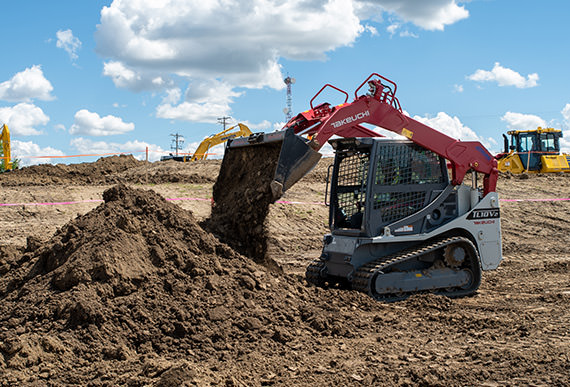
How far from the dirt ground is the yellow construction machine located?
59.4ft

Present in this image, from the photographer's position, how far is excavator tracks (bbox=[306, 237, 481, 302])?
7766 millimetres

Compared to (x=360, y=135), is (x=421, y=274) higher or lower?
lower

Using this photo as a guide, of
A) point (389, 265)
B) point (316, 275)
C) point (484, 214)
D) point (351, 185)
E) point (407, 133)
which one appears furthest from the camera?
point (484, 214)

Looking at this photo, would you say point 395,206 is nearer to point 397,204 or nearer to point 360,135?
point 397,204

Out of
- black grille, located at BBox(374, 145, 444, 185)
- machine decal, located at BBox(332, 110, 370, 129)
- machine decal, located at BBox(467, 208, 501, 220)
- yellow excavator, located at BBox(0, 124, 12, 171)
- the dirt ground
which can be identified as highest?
yellow excavator, located at BBox(0, 124, 12, 171)

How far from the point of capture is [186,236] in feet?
24.0

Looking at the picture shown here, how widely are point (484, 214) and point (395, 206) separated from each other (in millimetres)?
1634

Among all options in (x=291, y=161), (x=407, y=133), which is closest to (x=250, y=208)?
(x=291, y=161)

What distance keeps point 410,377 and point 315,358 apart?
0.95 metres

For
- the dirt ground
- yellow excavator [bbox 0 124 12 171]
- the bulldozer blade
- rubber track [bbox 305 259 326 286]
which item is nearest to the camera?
the dirt ground

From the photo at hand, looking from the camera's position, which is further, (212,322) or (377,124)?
(377,124)

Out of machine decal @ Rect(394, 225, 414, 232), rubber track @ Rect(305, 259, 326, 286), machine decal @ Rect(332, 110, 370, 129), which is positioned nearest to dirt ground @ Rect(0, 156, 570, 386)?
rubber track @ Rect(305, 259, 326, 286)

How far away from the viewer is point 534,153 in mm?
26000

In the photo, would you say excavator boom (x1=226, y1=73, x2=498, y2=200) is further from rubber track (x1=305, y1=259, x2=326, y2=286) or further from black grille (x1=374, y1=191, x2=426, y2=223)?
rubber track (x1=305, y1=259, x2=326, y2=286)
